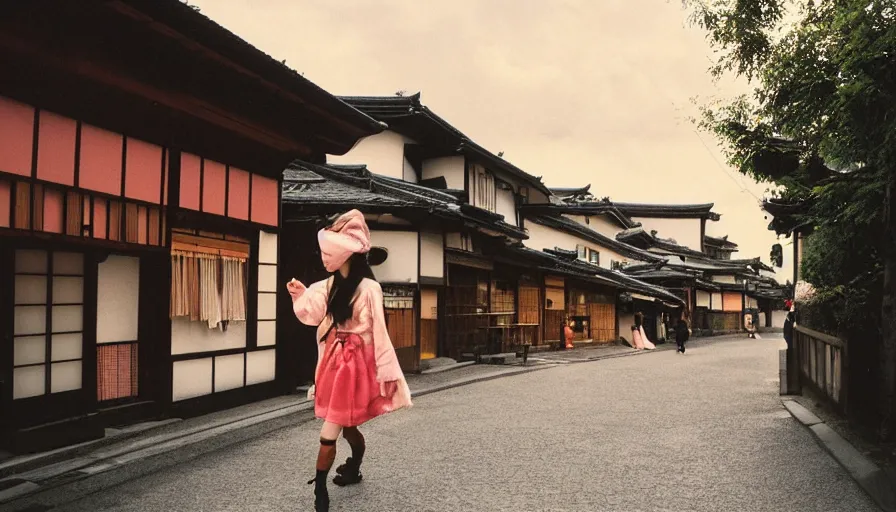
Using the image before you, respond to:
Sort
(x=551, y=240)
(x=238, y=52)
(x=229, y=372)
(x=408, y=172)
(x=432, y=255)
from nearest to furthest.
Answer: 1. (x=238, y=52)
2. (x=229, y=372)
3. (x=432, y=255)
4. (x=408, y=172)
5. (x=551, y=240)

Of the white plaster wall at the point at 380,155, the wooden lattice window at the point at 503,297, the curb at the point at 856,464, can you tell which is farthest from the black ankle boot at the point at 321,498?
the wooden lattice window at the point at 503,297

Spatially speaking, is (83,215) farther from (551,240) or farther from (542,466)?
(551,240)

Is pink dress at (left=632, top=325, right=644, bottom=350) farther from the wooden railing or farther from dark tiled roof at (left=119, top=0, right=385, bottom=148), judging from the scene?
dark tiled roof at (left=119, top=0, right=385, bottom=148)

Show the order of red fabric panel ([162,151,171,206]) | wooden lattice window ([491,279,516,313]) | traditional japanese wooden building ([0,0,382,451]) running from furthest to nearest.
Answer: wooden lattice window ([491,279,516,313])
red fabric panel ([162,151,171,206])
traditional japanese wooden building ([0,0,382,451])

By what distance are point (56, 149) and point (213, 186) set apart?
2.90 metres

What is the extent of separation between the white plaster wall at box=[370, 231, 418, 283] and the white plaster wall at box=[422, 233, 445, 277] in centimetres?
42

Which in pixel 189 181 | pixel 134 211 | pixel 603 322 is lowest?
pixel 603 322

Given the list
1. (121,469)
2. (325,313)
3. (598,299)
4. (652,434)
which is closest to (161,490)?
(121,469)

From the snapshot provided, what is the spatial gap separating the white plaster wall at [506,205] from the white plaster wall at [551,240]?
209 centimetres

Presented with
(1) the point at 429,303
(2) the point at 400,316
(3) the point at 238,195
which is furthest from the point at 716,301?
(3) the point at 238,195

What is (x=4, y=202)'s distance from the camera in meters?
6.82

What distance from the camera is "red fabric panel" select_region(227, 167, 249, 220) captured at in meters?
10.7

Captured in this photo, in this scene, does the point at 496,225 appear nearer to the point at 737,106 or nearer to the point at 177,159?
the point at 737,106

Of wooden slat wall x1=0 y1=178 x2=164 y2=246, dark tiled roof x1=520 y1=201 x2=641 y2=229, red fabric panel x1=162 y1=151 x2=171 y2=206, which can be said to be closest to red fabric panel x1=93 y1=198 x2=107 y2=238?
wooden slat wall x1=0 y1=178 x2=164 y2=246
